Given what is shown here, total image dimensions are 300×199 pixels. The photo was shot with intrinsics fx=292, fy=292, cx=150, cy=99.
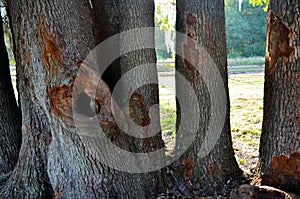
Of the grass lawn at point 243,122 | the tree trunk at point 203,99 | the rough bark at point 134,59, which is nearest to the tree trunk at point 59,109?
the rough bark at point 134,59

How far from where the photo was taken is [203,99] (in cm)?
327

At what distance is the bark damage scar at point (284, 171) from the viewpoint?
9.75 ft

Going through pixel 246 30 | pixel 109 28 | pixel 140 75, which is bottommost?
pixel 140 75

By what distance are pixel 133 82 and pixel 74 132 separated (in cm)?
82

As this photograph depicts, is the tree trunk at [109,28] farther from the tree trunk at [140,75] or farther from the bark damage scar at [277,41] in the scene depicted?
the bark damage scar at [277,41]

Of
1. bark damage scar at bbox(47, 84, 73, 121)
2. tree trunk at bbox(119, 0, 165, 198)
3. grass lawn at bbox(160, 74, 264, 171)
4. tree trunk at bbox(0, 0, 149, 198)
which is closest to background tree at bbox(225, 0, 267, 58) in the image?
grass lawn at bbox(160, 74, 264, 171)

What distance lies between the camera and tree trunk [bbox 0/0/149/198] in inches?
106

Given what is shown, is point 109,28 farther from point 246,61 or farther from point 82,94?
point 246,61

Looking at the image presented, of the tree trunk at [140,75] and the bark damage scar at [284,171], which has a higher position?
the tree trunk at [140,75]

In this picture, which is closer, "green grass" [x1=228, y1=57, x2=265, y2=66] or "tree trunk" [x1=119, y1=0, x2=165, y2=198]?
"tree trunk" [x1=119, y1=0, x2=165, y2=198]

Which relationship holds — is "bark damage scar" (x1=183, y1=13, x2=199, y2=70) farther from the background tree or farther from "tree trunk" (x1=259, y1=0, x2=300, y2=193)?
the background tree

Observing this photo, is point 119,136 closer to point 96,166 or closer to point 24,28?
point 96,166

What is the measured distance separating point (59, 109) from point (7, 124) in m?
1.46

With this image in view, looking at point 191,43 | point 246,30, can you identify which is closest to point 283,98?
point 191,43
